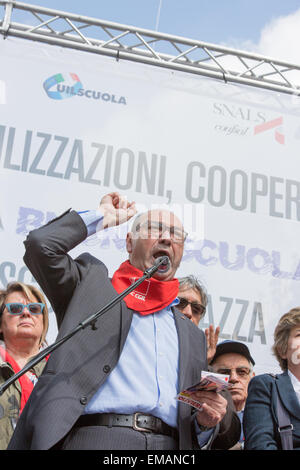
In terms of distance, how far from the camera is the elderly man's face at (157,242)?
2.74 meters

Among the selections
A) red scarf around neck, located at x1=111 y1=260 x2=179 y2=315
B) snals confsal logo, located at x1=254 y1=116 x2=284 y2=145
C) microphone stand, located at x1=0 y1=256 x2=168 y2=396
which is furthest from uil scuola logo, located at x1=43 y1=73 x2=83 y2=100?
microphone stand, located at x1=0 y1=256 x2=168 y2=396

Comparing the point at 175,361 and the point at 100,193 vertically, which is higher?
the point at 100,193

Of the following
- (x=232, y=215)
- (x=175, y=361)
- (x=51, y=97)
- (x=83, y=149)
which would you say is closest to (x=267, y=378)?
(x=175, y=361)

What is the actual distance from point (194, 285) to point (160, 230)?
1.28m

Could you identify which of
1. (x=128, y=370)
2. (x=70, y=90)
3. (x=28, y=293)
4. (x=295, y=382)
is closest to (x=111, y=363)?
(x=128, y=370)

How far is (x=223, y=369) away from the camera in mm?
3754

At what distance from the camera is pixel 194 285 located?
4.02m

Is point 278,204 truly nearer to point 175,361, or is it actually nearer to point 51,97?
point 51,97

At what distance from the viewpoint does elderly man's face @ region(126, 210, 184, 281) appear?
108 inches

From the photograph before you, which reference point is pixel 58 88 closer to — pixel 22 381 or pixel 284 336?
pixel 22 381

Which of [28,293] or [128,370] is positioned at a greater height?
[28,293]

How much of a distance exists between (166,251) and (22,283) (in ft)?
4.53

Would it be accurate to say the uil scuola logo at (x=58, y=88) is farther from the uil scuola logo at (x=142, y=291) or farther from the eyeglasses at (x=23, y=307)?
the uil scuola logo at (x=142, y=291)

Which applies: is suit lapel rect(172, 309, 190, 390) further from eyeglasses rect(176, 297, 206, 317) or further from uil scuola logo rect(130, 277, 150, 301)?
eyeglasses rect(176, 297, 206, 317)
